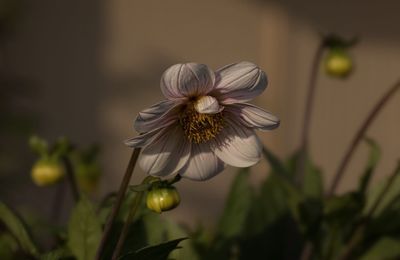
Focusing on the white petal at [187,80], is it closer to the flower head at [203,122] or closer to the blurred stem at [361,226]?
the flower head at [203,122]

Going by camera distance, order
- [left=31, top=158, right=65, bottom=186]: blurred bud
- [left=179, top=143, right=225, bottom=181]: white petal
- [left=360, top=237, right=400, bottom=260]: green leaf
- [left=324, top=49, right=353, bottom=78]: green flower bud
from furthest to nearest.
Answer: [left=324, top=49, right=353, bottom=78]: green flower bud, [left=31, top=158, right=65, bottom=186]: blurred bud, [left=360, top=237, right=400, bottom=260]: green leaf, [left=179, top=143, right=225, bottom=181]: white petal

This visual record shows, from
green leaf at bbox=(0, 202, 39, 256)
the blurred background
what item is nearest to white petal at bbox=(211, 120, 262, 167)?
green leaf at bbox=(0, 202, 39, 256)

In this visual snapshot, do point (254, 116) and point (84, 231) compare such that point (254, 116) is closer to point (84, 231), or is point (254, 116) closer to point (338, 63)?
point (84, 231)

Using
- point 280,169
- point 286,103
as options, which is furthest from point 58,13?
point 280,169

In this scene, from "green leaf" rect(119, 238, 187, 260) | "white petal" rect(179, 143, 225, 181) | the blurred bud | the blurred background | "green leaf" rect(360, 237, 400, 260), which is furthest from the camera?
the blurred background

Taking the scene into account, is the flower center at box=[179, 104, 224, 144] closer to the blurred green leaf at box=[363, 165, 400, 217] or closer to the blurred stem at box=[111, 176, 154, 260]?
the blurred stem at box=[111, 176, 154, 260]

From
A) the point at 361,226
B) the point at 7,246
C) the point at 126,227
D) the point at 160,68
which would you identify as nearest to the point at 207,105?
the point at 126,227
